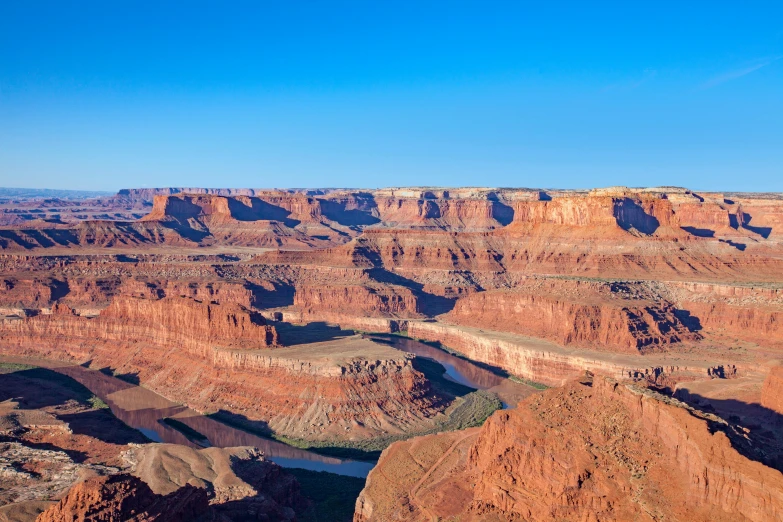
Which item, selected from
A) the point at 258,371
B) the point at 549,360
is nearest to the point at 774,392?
the point at 549,360

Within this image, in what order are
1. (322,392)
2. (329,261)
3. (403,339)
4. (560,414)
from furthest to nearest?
1. (329,261)
2. (403,339)
3. (322,392)
4. (560,414)

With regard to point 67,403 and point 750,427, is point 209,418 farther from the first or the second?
point 750,427

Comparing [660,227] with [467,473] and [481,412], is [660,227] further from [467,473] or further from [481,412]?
[467,473]

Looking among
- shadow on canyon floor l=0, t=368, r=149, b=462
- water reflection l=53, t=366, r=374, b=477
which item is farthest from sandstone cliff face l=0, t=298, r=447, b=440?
shadow on canyon floor l=0, t=368, r=149, b=462

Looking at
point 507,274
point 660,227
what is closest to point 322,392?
point 507,274

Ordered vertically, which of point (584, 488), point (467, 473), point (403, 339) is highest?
point (584, 488)

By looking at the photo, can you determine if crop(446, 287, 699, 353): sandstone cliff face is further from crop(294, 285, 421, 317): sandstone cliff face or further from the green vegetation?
the green vegetation
